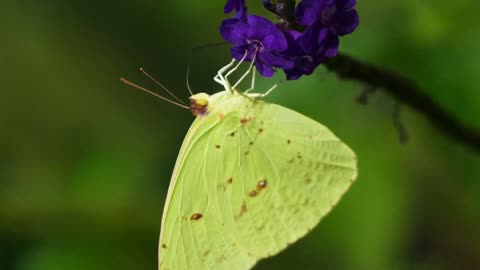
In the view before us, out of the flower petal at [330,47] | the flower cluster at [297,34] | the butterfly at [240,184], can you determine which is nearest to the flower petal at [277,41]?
the flower cluster at [297,34]

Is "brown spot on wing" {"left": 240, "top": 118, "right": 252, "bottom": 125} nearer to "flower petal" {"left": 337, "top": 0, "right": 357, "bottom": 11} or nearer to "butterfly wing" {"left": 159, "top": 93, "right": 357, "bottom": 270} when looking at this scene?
"butterfly wing" {"left": 159, "top": 93, "right": 357, "bottom": 270}

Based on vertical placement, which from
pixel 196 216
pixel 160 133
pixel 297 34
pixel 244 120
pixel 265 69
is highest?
pixel 297 34

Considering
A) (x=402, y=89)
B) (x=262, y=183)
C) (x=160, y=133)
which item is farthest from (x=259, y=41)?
(x=160, y=133)

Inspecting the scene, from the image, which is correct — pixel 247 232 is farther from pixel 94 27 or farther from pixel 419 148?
pixel 94 27

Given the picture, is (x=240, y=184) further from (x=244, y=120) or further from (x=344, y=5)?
(x=344, y=5)

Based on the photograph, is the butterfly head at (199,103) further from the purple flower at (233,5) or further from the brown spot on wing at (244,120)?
the purple flower at (233,5)

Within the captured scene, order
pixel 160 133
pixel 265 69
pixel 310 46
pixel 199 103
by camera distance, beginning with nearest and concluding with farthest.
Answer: pixel 310 46 < pixel 265 69 < pixel 199 103 < pixel 160 133
